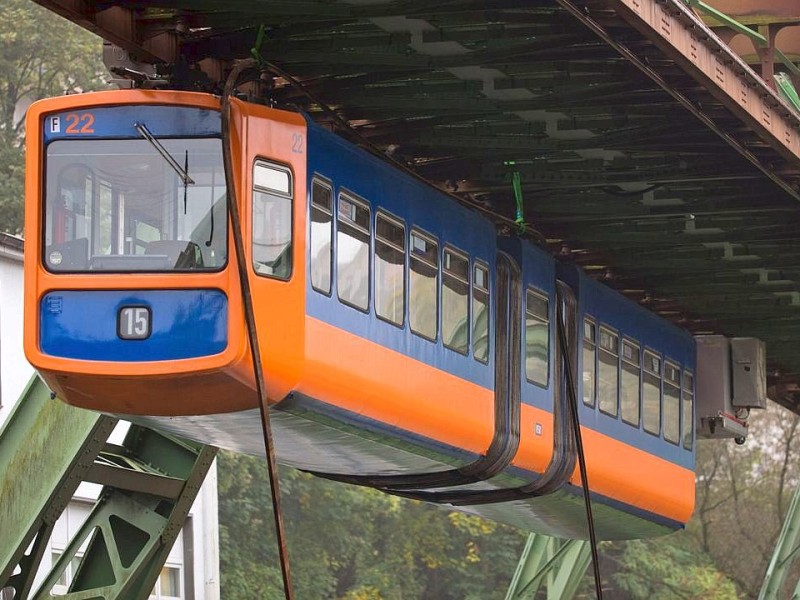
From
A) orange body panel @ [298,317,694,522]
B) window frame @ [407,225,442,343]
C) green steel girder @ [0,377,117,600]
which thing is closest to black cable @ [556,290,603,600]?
orange body panel @ [298,317,694,522]

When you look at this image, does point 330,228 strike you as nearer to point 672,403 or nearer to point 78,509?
point 672,403

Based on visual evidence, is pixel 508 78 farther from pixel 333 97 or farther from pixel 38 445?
pixel 38 445

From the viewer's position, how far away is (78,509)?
24.5 m

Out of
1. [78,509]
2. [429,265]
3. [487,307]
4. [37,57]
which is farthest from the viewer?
[37,57]

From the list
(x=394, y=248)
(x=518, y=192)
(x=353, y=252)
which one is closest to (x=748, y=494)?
(x=518, y=192)

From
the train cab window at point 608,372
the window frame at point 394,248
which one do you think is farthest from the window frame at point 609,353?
the window frame at point 394,248

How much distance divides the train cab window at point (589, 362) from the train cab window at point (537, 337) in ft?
3.75

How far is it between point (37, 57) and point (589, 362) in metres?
30.7

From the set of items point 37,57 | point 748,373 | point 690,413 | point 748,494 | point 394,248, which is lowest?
point 748,494

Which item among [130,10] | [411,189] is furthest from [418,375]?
[130,10]

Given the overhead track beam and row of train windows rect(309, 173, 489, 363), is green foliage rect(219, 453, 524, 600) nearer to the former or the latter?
row of train windows rect(309, 173, 489, 363)

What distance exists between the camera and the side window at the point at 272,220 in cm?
1185

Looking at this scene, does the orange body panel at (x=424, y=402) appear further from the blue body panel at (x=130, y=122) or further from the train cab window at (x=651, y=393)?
the blue body panel at (x=130, y=122)

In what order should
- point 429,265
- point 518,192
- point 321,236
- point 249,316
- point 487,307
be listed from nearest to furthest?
point 249,316, point 321,236, point 429,265, point 487,307, point 518,192
